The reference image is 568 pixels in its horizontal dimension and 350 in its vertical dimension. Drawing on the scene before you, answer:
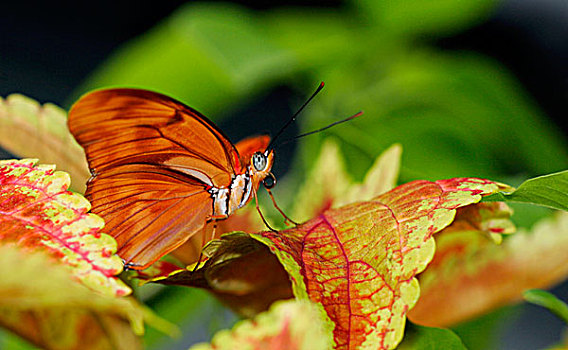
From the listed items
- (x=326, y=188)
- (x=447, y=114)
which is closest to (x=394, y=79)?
(x=447, y=114)

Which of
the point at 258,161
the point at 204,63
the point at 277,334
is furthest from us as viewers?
the point at 204,63

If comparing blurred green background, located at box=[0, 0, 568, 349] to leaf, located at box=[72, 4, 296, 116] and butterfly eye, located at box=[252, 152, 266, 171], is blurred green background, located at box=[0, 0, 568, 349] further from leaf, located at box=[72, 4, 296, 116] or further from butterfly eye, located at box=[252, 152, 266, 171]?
butterfly eye, located at box=[252, 152, 266, 171]

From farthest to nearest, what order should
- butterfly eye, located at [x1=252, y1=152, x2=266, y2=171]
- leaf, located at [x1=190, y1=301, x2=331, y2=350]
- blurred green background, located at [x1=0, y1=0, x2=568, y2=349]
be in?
blurred green background, located at [x1=0, y1=0, x2=568, y2=349], butterfly eye, located at [x1=252, y1=152, x2=266, y2=171], leaf, located at [x1=190, y1=301, x2=331, y2=350]

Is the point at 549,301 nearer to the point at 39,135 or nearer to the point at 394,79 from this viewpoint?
the point at 39,135

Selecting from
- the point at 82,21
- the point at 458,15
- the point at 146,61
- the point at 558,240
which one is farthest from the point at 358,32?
the point at 82,21

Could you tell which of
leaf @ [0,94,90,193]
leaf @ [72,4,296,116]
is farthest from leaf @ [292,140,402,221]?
leaf @ [72,4,296,116]
